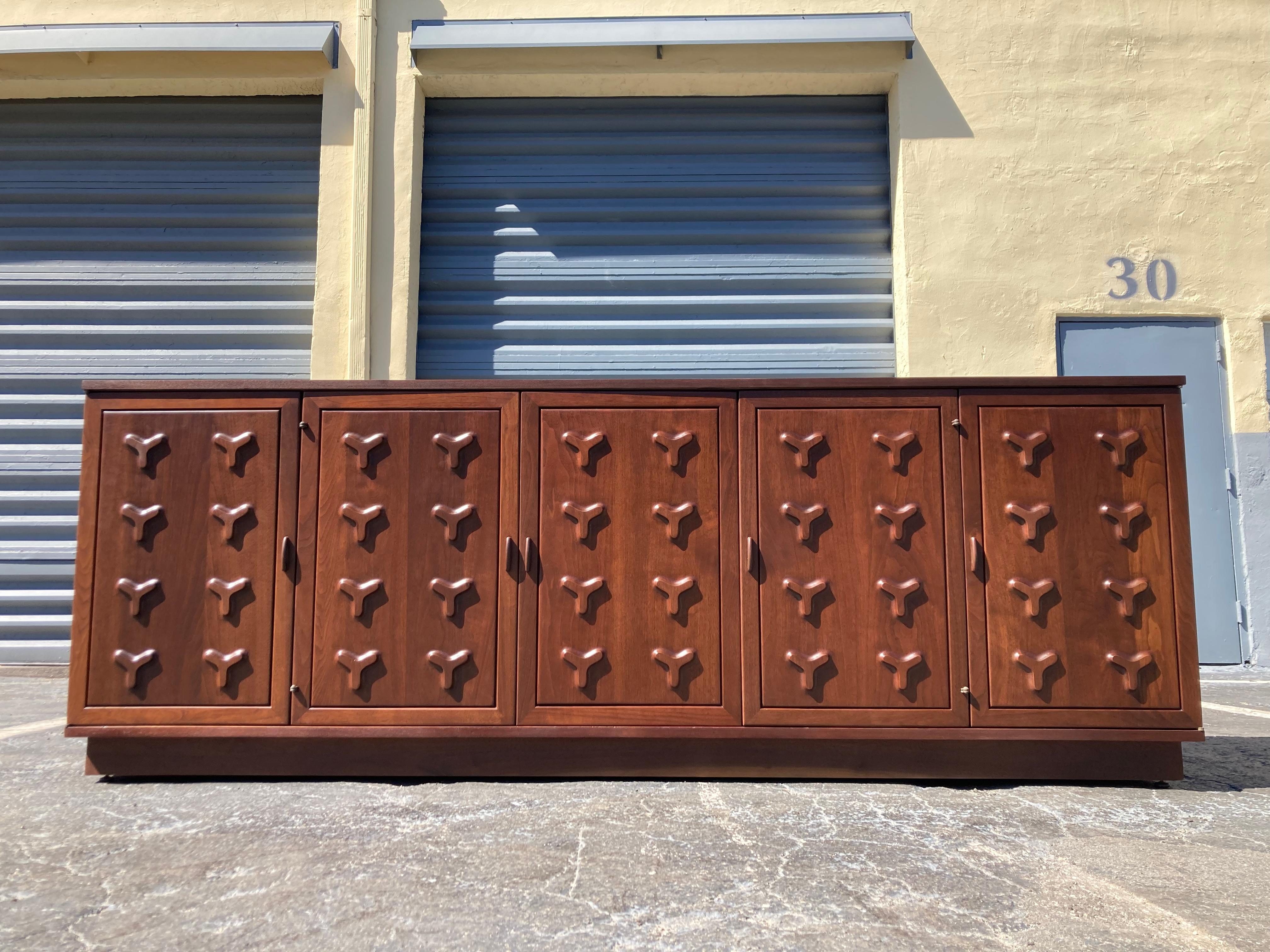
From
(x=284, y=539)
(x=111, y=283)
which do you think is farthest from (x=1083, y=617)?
(x=111, y=283)

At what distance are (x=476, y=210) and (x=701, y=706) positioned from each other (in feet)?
14.9

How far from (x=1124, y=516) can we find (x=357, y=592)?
2.95 m

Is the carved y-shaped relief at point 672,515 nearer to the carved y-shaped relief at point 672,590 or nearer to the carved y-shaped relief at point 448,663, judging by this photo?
the carved y-shaped relief at point 672,590

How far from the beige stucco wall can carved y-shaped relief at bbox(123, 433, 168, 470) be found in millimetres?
2741

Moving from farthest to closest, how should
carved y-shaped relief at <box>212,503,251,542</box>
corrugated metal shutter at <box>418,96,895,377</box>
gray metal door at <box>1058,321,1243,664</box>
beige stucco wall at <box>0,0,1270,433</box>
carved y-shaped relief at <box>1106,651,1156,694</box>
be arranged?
corrugated metal shutter at <box>418,96,895,377</box>, beige stucco wall at <box>0,0,1270,433</box>, gray metal door at <box>1058,321,1243,664</box>, carved y-shaped relief at <box>212,503,251,542</box>, carved y-shaped relief at <box>1106,651,1156,694</box>

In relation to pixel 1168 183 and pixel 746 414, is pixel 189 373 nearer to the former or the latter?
pixel 746 414

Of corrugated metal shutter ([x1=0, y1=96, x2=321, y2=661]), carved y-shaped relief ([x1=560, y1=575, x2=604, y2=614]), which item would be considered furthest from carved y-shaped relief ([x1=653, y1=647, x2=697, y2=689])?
corrugated metal shutter ([x1=0, y1=96, x2=321, y2=661])

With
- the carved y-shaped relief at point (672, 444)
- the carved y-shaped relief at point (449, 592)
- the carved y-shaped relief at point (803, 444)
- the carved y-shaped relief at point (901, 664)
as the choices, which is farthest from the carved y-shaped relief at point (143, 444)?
the carved y-shaped relief at point (901, 664)

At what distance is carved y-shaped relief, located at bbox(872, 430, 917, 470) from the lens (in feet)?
10.1

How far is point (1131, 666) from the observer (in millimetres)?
2957

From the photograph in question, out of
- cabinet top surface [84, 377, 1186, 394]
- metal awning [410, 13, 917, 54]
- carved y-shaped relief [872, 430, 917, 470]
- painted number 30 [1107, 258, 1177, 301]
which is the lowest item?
carved y-shaped relief [872, 430, 917, 470]

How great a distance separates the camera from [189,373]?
20.0 ft

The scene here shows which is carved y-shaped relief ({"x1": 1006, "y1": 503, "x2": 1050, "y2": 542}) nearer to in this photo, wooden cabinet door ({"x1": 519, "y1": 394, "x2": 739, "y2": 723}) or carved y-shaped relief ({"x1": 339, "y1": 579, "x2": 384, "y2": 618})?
wooden cabinet door ({"x1": 519, "y1": 394, "x2": 739, "y2": 723})

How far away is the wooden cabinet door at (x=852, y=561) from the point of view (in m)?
2.99
